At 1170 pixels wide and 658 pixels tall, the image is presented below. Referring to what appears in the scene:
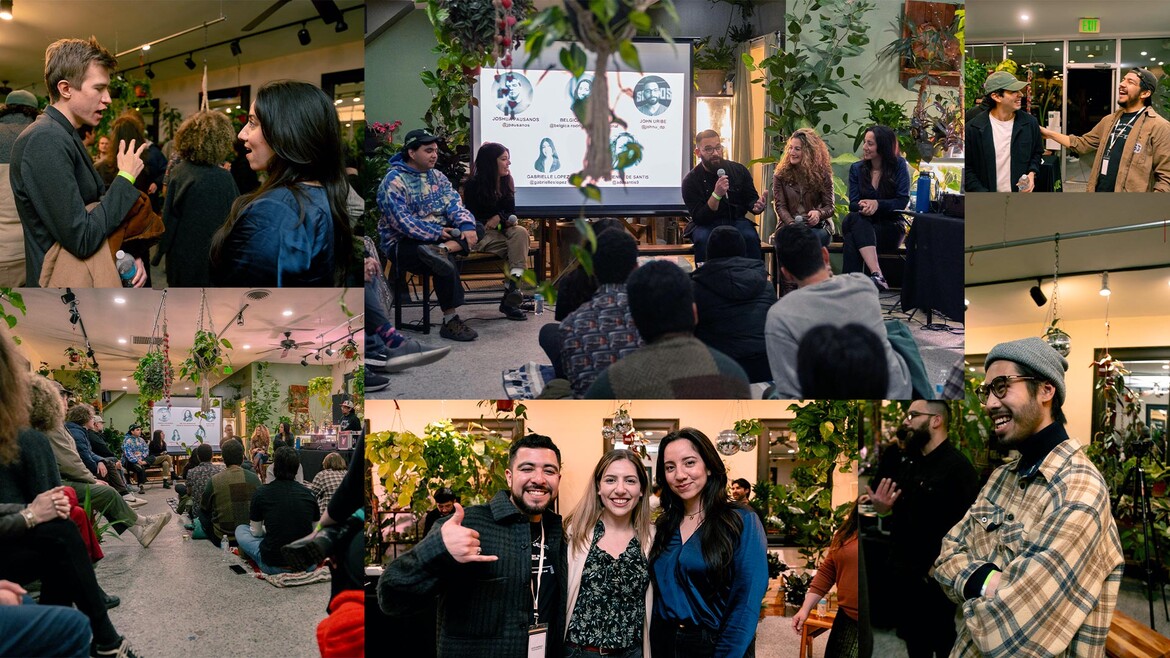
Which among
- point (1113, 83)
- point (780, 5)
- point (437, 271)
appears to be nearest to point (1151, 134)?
point (1113, 83)

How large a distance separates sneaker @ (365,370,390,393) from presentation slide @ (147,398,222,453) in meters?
0.64

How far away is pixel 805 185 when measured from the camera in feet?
13.2

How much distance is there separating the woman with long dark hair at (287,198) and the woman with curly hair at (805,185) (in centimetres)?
171

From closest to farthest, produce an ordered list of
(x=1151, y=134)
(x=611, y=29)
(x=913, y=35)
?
(x=611, y=29) → (x=913, y=35) → (x=1151, y=134)

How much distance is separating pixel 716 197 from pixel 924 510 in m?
1.61

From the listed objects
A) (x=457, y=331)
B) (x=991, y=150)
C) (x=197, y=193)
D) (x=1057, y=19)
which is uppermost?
(x=1057, y=19)

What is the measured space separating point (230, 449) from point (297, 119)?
136 cm

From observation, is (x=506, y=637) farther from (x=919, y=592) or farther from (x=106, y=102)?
(x=106, y=102)

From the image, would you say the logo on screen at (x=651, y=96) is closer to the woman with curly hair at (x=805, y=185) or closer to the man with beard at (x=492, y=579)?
the woman with curly hair at (x=805, y=185)

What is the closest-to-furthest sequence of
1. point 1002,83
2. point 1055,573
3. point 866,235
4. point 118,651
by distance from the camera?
1. point 1055,573
2. point 118,651
3. point 866,235
4. point 1002,83

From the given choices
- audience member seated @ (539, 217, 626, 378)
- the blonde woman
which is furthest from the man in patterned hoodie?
the blonde woman

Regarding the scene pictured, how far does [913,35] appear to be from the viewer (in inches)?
163

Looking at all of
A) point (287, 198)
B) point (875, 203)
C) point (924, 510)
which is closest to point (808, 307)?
point (875, 203)

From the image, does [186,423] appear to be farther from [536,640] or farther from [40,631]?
[536,640]
